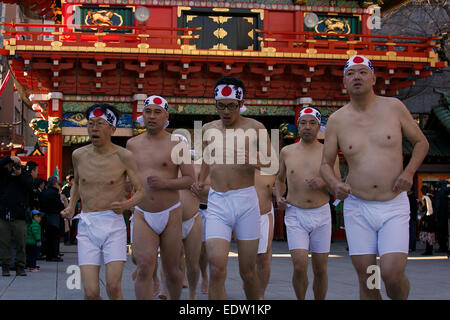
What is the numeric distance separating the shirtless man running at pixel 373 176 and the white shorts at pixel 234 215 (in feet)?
2.81

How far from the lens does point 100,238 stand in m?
5.63

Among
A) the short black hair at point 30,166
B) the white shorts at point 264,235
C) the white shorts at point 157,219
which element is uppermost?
the short black hair at point 30,166

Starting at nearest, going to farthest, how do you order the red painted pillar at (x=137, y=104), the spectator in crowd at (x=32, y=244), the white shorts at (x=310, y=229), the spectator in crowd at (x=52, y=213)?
the white shorts at (x=310, y=229), the spectator in crowd at (x=32, y=244), the spectator in crowd at (x=52, y=213), the red painted pillar at (x=137, y=104)

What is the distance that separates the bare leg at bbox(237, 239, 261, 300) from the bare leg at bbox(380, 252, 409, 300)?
135 centimetres

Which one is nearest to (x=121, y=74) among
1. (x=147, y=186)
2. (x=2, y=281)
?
(x=2, y=281)

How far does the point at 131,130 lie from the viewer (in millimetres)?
17922

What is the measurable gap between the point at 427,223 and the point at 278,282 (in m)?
6.83

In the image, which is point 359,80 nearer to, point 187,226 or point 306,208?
point 306,208

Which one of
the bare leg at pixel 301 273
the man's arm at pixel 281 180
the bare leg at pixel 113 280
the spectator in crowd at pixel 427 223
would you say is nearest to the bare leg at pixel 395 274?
the bare leg at pixel 301 273

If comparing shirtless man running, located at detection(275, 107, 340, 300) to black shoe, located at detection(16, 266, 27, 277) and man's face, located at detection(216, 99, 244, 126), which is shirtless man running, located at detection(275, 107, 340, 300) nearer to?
man's face, located at detection(216, 99, 244, 126)

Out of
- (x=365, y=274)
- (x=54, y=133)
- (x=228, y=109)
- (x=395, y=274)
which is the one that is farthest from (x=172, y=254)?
(x=54, y=133)

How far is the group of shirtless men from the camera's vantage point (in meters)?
5.15

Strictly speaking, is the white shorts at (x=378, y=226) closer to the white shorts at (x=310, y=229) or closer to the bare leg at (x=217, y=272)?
the bare leg at (x=217, y=272)

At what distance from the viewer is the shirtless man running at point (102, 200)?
553 centimetres
